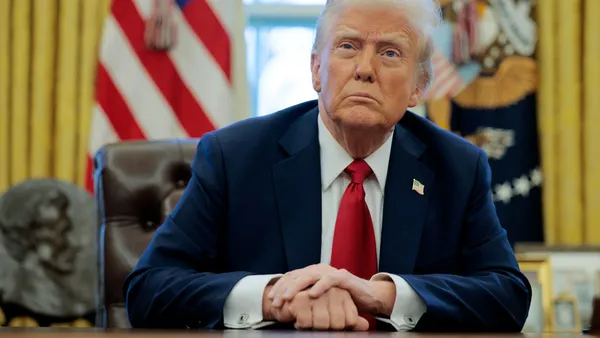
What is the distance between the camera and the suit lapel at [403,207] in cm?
182

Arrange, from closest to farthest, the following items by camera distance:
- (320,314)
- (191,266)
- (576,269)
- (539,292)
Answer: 1. (320,314)
2. (191,266)
3. (539,292)
4. (576,269)

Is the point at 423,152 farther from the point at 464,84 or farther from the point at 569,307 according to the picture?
the point at 464,84

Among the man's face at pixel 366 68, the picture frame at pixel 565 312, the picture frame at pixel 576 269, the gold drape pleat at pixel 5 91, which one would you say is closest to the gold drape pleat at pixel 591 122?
the picture frame at pixel 576 269

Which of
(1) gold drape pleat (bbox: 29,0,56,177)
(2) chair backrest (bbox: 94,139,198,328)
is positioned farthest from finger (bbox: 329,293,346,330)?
(1) gold drape pleat (bbox: 29,0,56,177)

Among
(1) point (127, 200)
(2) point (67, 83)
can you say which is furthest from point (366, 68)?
(2) point (67, 83)

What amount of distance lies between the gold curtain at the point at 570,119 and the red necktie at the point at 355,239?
5.85 ft

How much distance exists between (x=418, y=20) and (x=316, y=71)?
0.89ft

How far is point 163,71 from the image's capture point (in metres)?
3.40

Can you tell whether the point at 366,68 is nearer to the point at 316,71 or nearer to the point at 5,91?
the point at 316,71

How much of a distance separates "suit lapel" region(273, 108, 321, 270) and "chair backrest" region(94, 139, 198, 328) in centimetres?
62

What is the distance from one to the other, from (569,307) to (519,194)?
0.64 metres

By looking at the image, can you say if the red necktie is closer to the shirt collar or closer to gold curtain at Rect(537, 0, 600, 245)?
the shirt collar

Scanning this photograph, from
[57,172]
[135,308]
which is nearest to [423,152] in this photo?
[135,308]

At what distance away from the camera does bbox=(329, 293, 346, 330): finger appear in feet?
4.99
